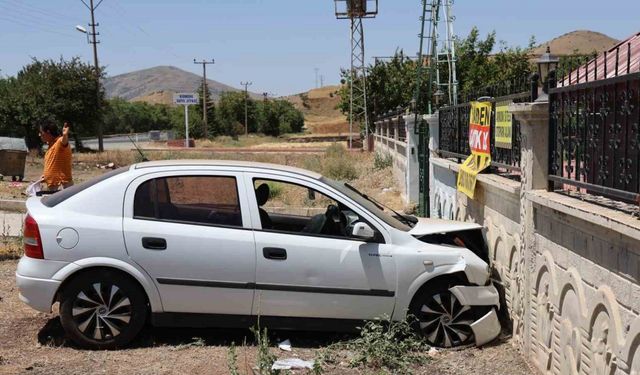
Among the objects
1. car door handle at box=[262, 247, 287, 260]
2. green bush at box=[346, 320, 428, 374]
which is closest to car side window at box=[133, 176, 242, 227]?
car door handle at box=[262, 247, 287, 260]

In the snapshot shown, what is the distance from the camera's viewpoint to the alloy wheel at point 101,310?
5840 millimetres

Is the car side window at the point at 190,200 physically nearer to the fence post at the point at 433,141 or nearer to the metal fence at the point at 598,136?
the metal fence at the point at 598,136

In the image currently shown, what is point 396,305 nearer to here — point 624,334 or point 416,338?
point 416,338

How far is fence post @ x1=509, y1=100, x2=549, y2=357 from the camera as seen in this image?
18.0 feet

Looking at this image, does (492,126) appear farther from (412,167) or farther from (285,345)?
(412,167)

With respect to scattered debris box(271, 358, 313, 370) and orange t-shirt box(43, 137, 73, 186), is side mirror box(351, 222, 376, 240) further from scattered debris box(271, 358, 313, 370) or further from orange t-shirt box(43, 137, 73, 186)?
orange t-shirt box(43, 137, 73, 186)

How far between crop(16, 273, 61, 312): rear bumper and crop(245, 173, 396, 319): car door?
5.67 ft

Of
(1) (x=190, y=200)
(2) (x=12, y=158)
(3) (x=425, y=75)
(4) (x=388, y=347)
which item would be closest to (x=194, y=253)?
(1) (x=190, y=200)

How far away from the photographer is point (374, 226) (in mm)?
6004

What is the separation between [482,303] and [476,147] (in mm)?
2544

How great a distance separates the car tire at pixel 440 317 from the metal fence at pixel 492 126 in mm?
1391

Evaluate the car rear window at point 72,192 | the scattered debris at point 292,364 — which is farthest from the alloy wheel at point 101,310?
the scattered debris at point 292,364

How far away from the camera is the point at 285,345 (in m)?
6.05

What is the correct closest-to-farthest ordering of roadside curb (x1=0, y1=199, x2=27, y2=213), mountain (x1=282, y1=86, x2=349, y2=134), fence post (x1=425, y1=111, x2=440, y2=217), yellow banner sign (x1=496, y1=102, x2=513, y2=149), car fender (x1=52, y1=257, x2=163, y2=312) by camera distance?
car fender (x1=52, y1=257, x2=163, y2=312) < yellow banner sign (x1=496, y1=102, x2=513, y2=149) < fence post (x1=425, y1=111, x2=440, y2=217) < roadside curb (x1=0, y1=199, x2=27, y2=213) < mountain (x1=282, y1=86, x2=349, y2=134)
